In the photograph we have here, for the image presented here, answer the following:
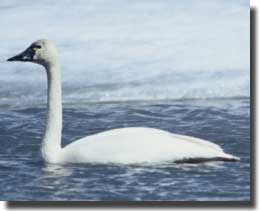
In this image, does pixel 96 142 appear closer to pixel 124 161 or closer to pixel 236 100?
pixel 124 161

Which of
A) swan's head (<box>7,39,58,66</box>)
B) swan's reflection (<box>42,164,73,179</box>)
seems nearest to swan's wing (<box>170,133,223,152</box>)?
swan's reflection (<box>42,164,73,179</box>)

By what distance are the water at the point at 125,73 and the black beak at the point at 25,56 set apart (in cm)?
5

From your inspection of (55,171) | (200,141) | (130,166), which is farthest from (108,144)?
(200,141)

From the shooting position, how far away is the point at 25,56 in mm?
3992

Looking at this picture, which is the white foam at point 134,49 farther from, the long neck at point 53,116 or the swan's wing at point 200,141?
the swan's wing at point 200,141

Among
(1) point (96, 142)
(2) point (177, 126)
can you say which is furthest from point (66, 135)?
(2) point (177, 126)

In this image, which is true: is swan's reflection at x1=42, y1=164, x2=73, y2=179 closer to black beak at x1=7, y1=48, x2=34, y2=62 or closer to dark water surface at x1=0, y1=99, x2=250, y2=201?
dark water surface at x1=0, y1=99, x2=250, y2=201

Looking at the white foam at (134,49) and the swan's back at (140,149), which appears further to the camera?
the white foam at (134,49)

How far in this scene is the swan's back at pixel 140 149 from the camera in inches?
154

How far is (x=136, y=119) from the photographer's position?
13.3ft

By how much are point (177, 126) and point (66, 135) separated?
0.41m

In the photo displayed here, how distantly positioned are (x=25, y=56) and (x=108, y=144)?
0.45 m

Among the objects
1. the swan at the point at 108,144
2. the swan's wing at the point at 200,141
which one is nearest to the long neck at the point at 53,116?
the swan at the point at 108,144

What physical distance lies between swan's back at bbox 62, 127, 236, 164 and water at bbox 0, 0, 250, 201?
0.06m
